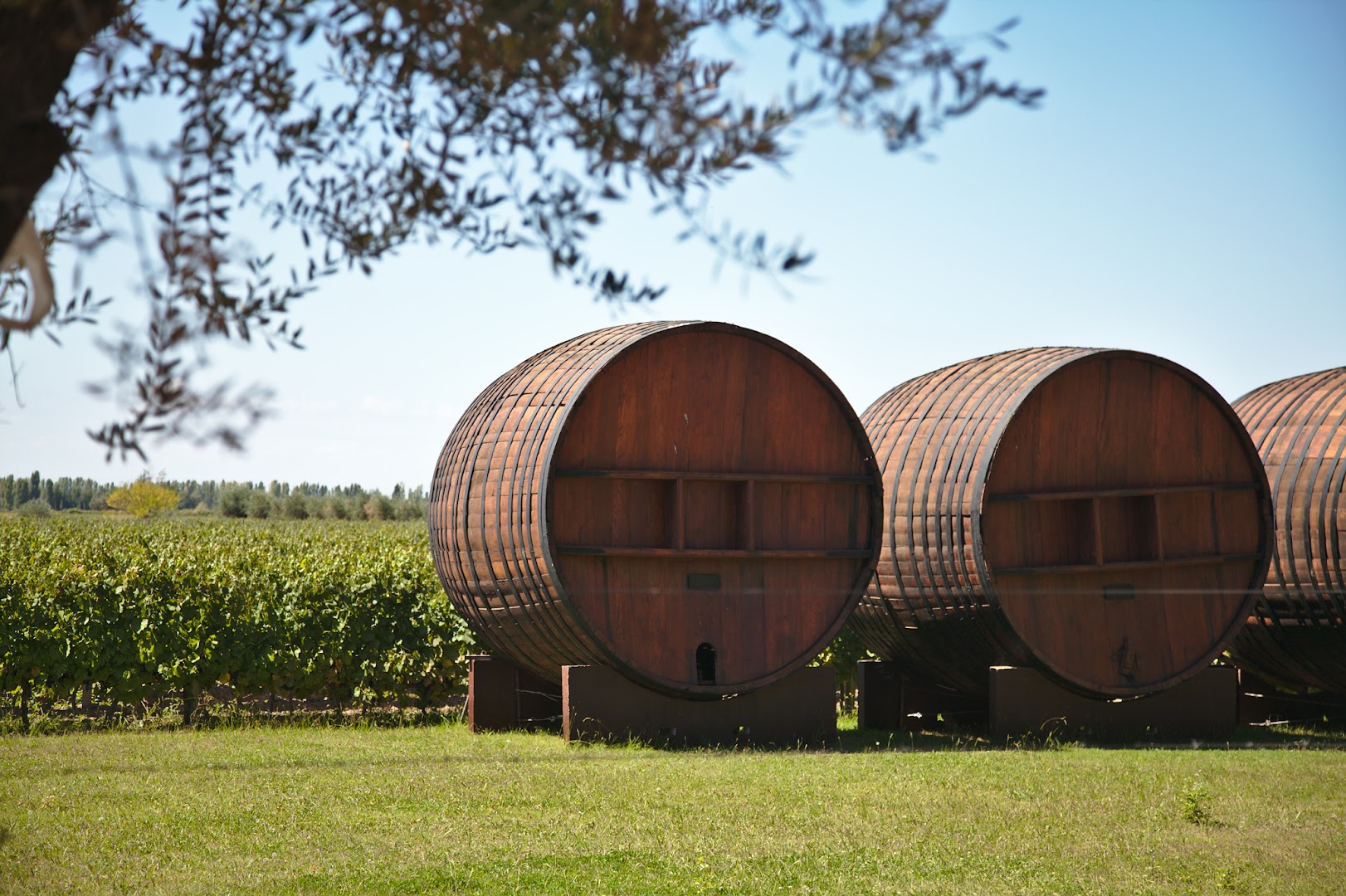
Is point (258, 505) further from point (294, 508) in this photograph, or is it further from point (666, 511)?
point (666, 511)

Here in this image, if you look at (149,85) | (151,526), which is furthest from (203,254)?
(151,526)

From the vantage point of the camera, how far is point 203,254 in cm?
276

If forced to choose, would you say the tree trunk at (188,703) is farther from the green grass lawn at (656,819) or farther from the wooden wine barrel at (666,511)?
the wooden wine barrel at (666,511)

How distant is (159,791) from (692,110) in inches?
248

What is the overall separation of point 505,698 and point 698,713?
1806 mm

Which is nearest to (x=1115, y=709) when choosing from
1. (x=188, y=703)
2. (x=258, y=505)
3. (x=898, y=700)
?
(x=898, y=700)

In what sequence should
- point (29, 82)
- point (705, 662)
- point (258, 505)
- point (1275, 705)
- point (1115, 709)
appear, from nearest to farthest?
point (29, 82), point (705, 662), point (1115, 709), point (1275, 705), point (258, 505)

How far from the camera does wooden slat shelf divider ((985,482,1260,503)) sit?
31.3 ft

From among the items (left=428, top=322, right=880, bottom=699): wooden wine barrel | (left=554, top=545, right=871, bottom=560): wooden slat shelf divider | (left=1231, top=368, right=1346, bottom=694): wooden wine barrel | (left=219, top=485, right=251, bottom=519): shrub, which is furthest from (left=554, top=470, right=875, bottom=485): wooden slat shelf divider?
(left=219, top=485, right=251, bottom=519): shrub

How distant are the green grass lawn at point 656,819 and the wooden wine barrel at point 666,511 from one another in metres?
0.80

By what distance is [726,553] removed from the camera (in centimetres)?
905

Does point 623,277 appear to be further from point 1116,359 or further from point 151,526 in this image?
point 151,526

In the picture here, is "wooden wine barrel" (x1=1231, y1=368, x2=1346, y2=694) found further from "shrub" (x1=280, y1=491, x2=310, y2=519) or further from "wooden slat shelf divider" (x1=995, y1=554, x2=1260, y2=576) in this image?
"shrub" (x1=280, y1=491, x2=310, y2=519)

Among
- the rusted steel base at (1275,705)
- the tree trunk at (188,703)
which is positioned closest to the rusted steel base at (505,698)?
the tree trunk at (188,703)
